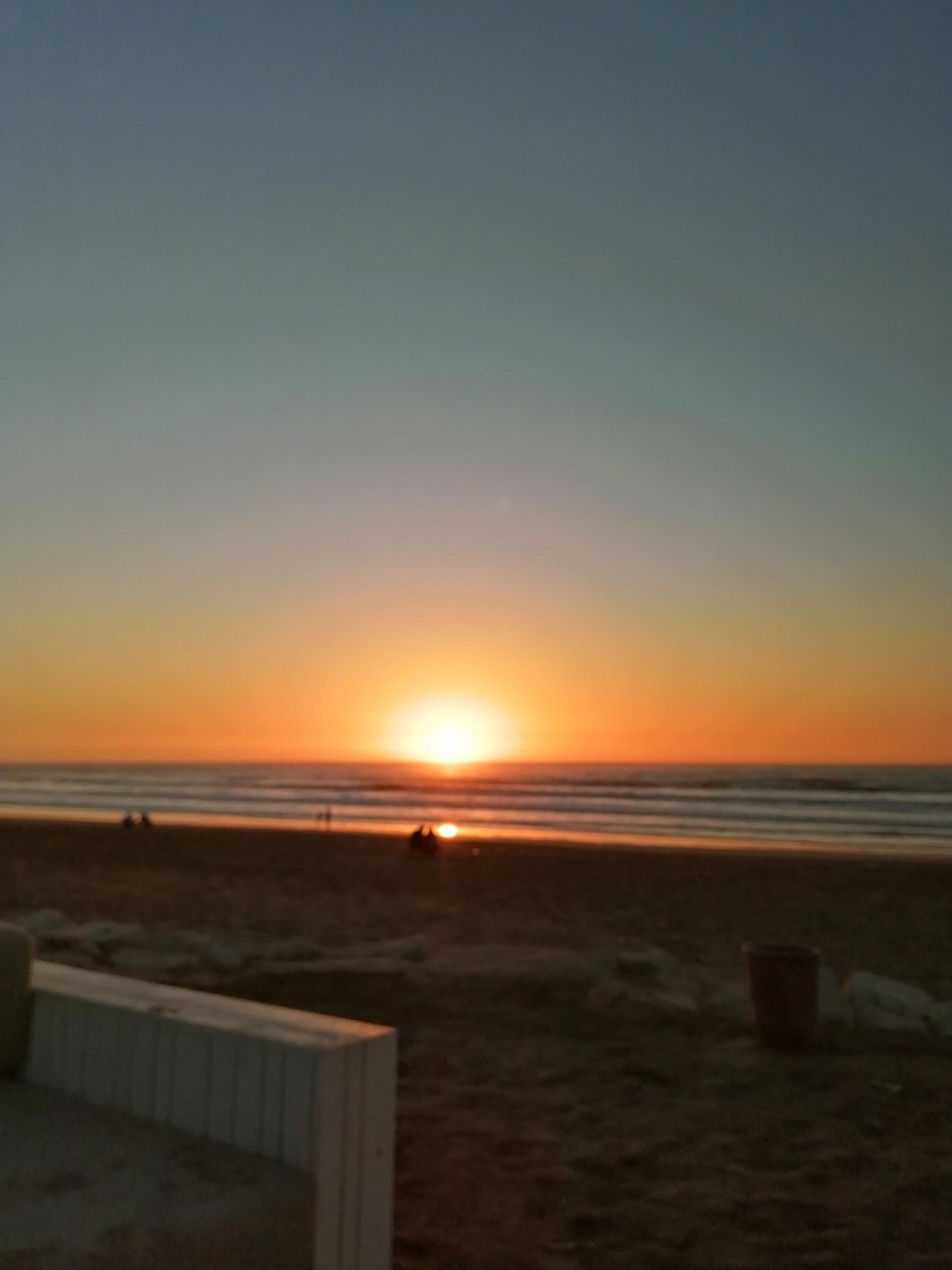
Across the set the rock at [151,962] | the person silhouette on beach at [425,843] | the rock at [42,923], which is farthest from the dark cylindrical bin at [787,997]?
the person silhouette on beach at [425,843]

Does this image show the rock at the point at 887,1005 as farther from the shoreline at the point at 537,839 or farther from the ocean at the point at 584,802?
the ocean at the point at 584,802

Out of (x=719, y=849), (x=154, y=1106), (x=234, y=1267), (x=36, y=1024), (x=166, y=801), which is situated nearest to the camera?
(x=234, y=1267)

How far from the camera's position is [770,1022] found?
19.6 ft

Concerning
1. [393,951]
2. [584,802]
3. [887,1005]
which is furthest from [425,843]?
[584,802]

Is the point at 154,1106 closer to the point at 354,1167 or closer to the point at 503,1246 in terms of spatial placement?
the point at 354,1167

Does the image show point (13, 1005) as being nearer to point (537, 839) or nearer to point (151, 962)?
point (151, 962)

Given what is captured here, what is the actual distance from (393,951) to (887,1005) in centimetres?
357

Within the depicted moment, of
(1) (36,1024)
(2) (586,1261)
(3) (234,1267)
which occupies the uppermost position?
(1) (36,1024)

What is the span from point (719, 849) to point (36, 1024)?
20.0 meters

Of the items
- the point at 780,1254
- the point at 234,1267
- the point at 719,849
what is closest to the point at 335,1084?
the point at 234,1267

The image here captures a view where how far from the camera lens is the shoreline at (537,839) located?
21.4m

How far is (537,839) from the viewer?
25969mm

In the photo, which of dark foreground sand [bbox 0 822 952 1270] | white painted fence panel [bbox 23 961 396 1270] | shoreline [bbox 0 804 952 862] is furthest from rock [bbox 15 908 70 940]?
shoreline [bbox 0 804 952 862]

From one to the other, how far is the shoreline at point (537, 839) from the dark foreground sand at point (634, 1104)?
966 centimetres
